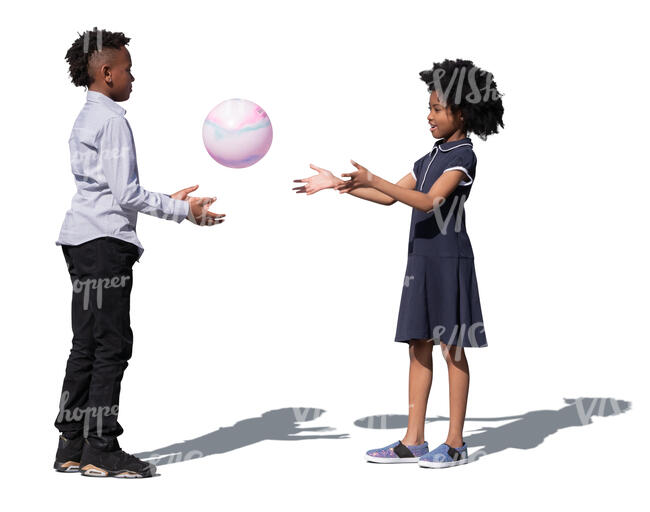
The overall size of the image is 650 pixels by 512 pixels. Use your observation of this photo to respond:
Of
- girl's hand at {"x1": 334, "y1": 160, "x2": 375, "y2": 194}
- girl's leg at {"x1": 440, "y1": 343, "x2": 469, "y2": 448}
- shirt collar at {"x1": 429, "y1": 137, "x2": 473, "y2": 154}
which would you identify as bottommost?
girl's leg at {"x1": 440, "y1": 343, "x2": 469, "y2": 448}

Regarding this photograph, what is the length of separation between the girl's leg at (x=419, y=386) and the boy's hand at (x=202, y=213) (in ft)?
4.83

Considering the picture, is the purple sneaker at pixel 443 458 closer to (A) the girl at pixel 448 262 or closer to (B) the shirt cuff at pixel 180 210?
(A) the girl at pixel 448 262

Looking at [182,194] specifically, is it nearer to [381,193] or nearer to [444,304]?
[381,193]

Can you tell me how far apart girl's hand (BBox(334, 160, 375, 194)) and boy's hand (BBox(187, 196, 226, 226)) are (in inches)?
30.5

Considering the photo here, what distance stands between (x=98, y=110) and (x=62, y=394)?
1.70 meters

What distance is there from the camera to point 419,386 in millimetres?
7535

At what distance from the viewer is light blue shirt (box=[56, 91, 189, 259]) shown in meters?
6.88

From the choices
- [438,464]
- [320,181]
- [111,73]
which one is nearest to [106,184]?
[111,73]

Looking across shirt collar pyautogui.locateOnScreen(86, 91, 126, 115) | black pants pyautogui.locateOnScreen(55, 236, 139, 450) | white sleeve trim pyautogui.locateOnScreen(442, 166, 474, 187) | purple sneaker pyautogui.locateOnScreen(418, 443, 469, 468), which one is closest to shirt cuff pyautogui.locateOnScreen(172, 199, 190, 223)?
black pants pyautogui.locateOnScreen(55, 236, 139, 450)

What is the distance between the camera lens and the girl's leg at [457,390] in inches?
292

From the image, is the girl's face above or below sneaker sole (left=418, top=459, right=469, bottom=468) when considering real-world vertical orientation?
above

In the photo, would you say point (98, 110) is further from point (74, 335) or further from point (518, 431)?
point (518, 431)

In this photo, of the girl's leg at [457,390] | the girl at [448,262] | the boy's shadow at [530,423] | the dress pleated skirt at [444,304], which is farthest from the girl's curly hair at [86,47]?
the boy's shadow at [530,423]

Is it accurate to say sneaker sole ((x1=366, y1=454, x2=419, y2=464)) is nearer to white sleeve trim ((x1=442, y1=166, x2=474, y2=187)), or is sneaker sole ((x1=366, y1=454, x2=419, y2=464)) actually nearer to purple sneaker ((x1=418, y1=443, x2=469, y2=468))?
purple sneaker ((x1=418, y1=443, x2=469, y2=468))
